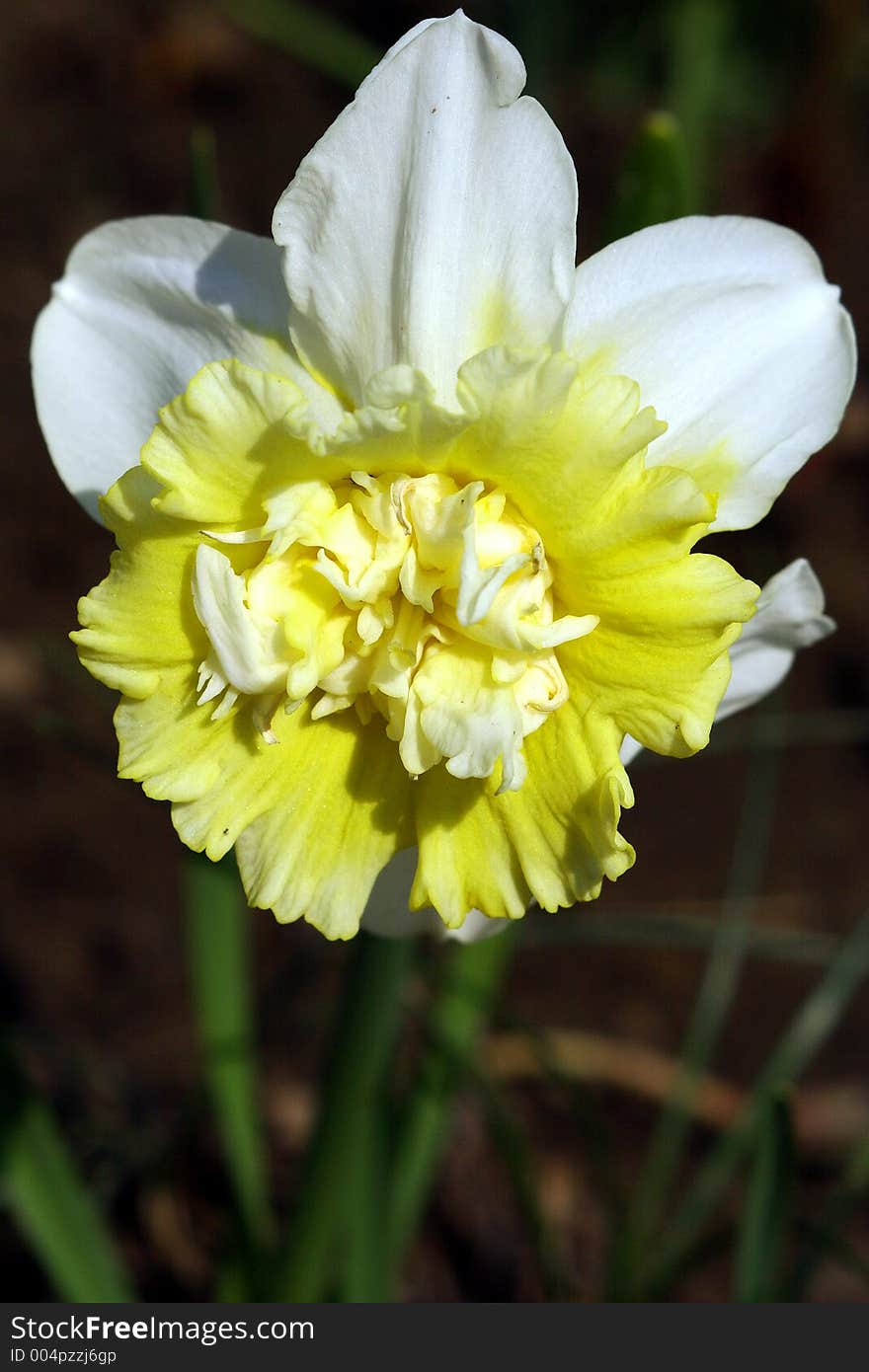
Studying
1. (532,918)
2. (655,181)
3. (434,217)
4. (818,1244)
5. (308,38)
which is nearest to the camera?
(434,217)

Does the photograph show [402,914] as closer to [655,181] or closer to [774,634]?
[774,634]

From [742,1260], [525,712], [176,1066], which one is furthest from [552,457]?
[176,1066]

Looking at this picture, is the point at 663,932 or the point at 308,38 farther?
the point at 308,38

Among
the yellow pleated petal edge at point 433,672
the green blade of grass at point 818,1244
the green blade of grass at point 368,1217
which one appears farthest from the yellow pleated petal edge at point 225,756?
the green blade of grass at point 818,1244

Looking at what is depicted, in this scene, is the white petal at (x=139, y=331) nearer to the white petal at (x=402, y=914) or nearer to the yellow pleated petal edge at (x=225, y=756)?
the yellow pleated petal edge at (x=225, y=756)

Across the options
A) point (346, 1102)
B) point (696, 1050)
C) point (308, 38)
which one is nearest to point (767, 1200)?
point (346, 1102)

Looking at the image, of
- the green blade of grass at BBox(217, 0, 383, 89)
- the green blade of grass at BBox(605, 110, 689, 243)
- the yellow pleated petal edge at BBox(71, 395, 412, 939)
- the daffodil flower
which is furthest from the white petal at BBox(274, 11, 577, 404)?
the green blade of grass at BBox(217, 0, 383, 89)
